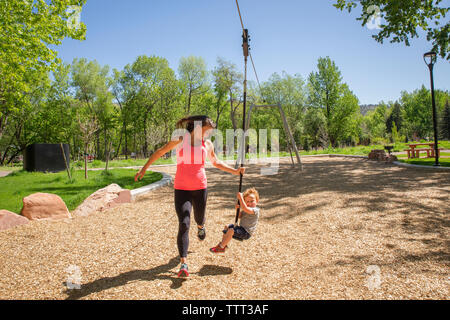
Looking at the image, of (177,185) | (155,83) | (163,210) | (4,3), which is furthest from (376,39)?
(155,83)

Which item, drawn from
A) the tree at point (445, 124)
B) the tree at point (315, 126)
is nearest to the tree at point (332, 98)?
the tree at point (315, 126)

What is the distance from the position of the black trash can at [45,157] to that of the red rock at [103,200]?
7.78 m

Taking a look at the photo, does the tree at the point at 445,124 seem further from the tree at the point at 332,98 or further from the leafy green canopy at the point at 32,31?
the leafy green canopy at the point at 32,31

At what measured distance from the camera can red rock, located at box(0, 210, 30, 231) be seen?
4.61 metres

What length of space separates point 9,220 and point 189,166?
3956 mm

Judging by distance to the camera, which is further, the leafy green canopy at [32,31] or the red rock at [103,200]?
the leafy green canopy at [32,31]

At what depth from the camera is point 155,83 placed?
124 feet

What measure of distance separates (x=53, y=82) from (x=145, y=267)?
4282 centimetres

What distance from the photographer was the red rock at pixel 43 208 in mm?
5079

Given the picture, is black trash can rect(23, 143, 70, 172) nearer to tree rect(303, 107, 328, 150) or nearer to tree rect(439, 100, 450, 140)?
tree rect(303, 107, 328, 150)

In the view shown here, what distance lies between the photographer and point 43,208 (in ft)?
17.1

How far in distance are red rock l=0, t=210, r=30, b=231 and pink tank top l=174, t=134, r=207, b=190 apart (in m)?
3.72

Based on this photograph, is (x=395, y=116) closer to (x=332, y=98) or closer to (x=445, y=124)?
(x=445, y=124)
